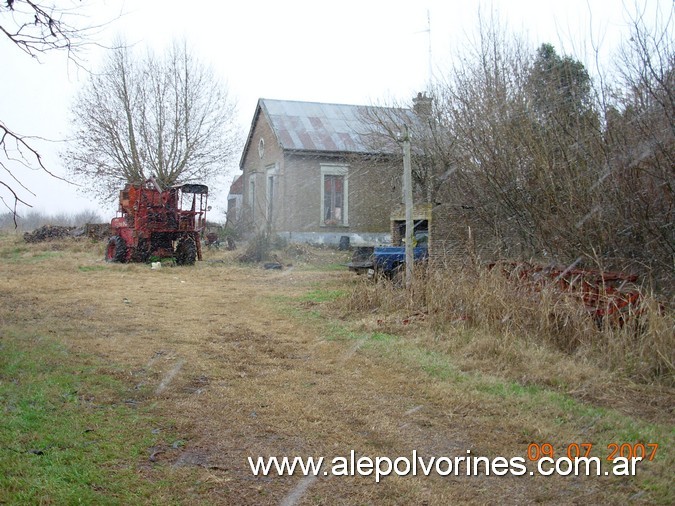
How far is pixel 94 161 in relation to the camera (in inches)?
1119

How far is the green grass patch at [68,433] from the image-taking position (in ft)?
11.0

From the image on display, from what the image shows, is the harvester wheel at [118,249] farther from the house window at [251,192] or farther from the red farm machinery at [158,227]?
the house window at [251,192]

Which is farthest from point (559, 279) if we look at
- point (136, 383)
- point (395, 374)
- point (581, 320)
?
point (136, 383)

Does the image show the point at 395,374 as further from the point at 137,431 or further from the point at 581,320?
the point at 137,431

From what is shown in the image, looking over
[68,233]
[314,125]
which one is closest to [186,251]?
[314,125]

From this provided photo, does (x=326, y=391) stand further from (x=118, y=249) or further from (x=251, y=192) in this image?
(x=251, y=192)

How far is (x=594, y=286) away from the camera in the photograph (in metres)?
7.16

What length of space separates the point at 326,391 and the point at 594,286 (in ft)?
11.5

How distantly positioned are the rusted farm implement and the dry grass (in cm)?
81

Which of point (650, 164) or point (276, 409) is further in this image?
point (650, 164)

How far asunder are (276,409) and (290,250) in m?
16.4

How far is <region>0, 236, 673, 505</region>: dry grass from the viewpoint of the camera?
3555 millimetres

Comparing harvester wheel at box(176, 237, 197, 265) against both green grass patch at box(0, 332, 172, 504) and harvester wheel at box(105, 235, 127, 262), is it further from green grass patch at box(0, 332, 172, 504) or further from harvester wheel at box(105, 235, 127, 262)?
green grass patch at box(0, 332, 172, 504)

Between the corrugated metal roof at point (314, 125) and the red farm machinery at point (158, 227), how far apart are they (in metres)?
6.05
